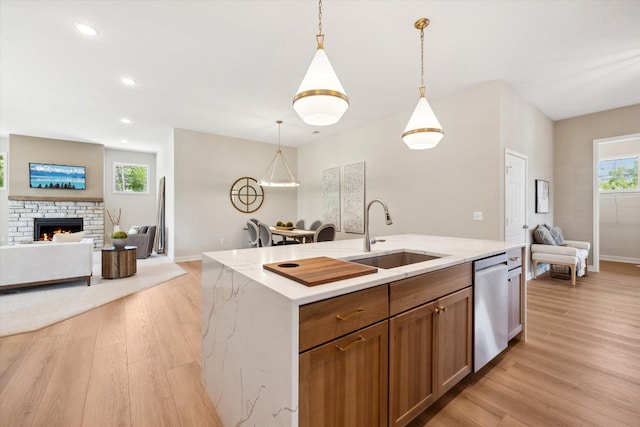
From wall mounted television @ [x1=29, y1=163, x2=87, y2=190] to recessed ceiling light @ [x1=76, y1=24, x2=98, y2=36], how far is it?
6.11m

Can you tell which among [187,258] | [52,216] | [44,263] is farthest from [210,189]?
[52,216]

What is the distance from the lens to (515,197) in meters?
4.02

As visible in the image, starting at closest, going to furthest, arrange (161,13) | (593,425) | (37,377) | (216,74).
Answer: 1. (593,425)
2. (37,377)
3. (161,13)
4. (216,74)

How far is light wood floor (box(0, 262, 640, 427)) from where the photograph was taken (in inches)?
62.0

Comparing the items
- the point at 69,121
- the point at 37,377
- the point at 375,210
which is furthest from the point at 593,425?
the point at 69,121

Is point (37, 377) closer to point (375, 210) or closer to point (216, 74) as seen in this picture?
point (216, 74)

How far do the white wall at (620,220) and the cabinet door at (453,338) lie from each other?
676cm

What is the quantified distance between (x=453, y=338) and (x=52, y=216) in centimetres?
931

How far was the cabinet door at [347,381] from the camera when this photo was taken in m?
1.00

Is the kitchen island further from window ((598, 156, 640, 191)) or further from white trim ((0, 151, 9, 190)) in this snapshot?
white trim ((0, 151, 9, 190))

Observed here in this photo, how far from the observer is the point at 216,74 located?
11.7ft

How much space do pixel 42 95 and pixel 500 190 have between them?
6.96m

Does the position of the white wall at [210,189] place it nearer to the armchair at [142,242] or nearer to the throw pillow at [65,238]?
the armchair at [142,242]

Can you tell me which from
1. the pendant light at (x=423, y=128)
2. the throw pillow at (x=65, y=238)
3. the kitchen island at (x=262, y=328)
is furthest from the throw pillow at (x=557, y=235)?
the throw pillow at (x=65, y=238)
